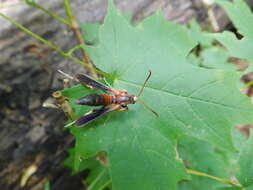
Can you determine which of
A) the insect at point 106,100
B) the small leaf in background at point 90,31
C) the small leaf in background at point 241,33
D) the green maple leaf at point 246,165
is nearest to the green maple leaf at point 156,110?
the insect at point 106,100

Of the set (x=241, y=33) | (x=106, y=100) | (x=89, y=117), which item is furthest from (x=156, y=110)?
(x=241, y=33)

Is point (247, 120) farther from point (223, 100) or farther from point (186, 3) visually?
point (186, 3)

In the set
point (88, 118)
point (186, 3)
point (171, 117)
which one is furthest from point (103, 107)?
point (186, 3)

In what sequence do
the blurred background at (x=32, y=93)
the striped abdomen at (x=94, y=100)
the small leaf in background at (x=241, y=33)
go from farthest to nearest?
the blurred background at (x=32, y=93)
the small leaf in background at (x=241, y=33)
the striped abdomen at (x=94, y=100)

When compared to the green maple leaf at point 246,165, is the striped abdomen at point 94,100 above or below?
above

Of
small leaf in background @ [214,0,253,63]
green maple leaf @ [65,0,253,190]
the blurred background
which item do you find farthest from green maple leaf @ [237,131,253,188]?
the blurred background

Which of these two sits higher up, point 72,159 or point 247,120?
point 247,120

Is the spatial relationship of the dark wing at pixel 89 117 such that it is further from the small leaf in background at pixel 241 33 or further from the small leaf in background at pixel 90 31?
the small leaf in background at pixel 90 31
